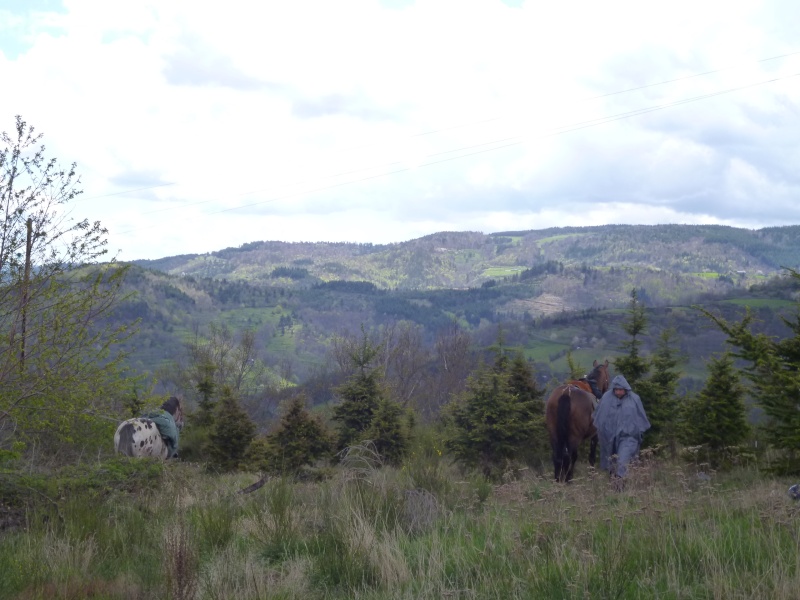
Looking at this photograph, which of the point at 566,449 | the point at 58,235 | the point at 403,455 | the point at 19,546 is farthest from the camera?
the point at 403,455

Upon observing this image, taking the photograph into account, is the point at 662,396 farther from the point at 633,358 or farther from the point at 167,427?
the point at 167,427

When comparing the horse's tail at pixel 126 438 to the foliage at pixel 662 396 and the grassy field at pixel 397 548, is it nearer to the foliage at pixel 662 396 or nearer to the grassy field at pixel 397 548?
the grassy field at pixel 397 548

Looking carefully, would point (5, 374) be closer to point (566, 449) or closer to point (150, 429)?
point (150, 429)

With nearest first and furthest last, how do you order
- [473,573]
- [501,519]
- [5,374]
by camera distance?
[473,573] → [501,519] → [5,374]

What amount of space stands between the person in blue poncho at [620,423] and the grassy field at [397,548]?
4.13 meters

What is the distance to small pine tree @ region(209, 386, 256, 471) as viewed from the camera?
1941cm

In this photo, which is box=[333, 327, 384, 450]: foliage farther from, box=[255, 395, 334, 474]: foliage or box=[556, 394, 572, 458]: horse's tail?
box=[556, 394, 572, 458]: horse's tail

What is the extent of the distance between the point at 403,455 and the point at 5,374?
10190 mm

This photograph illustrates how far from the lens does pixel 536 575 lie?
4.71m

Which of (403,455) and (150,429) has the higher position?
(150,429)

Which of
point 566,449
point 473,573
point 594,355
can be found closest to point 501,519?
point 473,573

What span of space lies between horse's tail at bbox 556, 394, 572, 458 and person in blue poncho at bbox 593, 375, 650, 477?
109 cm

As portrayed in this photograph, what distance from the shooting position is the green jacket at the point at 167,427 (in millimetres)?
13309

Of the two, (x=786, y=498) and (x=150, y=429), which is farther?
(x=150, y=429)
